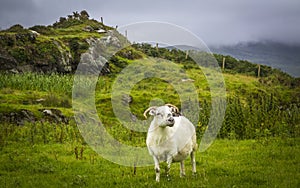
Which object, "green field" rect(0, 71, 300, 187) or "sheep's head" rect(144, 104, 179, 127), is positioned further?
"sheep's head" rect(144, 104, 179, 127)

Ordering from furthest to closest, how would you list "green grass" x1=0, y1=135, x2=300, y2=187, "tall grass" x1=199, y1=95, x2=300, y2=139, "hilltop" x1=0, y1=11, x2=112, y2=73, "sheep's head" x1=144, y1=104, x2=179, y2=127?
"hilltop" x1=0, y1=11, x2=112, y2=73 → "tall grass" x1=199, y1=95, x2=300, y2=139 → "sheep's head" x1=144, y1=104, x2=179, y2=127 → "green grass" x1=0, y1=135, x2=300, y2=187

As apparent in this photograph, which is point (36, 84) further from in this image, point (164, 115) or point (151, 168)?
point (164, 115)

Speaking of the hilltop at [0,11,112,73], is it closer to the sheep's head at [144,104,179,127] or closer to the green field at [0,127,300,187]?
the green field at [0,127,300,187]

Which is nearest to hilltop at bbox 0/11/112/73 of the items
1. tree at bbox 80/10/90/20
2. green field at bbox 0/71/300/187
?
tree at bbox 80/10/90/20

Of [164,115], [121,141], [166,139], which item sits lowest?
[121,141]

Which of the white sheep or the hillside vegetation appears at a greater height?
the white sheep

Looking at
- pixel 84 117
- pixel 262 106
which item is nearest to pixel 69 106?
pixel 84 117

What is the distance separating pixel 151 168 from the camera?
44.2 feet

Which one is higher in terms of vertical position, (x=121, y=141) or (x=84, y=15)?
(x=84, y=15)

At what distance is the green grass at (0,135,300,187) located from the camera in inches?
421

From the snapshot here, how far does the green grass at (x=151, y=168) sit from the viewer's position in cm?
1070

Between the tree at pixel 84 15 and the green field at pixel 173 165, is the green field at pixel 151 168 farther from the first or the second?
the tree at pixel 84 15

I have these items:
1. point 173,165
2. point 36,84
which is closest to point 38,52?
point 36,84

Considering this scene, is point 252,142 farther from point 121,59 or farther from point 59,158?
point 121,59
